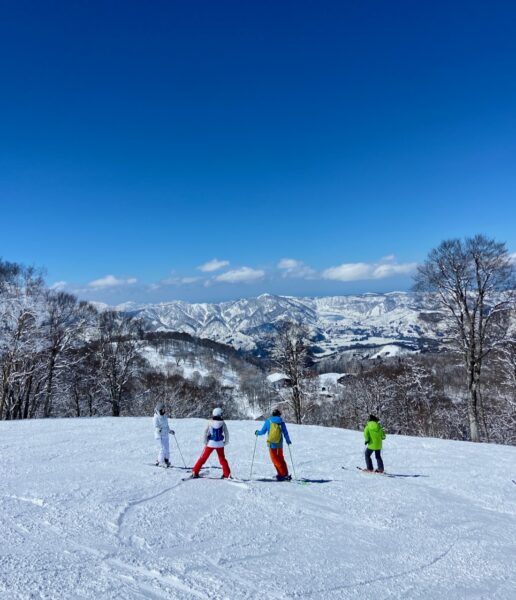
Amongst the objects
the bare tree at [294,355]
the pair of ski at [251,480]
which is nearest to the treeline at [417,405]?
the bare tree at [294,355]

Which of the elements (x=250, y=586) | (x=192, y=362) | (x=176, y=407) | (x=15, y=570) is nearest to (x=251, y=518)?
(x=250, y=586)

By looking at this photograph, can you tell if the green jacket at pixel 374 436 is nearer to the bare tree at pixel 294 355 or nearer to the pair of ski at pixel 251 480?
the pair of ski at pixel 251 480

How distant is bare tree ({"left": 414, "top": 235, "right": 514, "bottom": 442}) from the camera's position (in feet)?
72.4

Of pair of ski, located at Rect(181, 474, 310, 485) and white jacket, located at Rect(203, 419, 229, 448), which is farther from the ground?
white jacket, located at Rect(203, 419, 229, 448)

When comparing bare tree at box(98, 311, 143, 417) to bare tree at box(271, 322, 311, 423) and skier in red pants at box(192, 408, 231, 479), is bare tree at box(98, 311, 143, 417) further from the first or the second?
skier in red pants at box(192, 408, 231, 479)

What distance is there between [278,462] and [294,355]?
22.1 metres

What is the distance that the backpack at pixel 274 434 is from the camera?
453 inches

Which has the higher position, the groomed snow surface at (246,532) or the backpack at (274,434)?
the backpack at (274,434)

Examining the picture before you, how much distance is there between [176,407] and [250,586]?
5776 cm

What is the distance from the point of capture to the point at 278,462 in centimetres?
1130

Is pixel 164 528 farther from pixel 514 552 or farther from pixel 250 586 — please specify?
pixel 514 552

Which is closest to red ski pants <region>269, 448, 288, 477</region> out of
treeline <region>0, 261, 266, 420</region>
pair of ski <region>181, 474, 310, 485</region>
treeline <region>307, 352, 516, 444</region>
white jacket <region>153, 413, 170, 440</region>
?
pair of ski <region>181, 474, 310, 485</region>

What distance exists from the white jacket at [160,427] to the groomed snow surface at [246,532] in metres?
0.95

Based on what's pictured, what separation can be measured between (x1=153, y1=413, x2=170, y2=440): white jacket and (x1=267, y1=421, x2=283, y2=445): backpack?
309 cm
